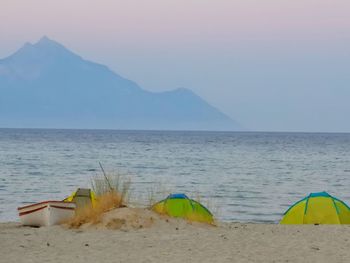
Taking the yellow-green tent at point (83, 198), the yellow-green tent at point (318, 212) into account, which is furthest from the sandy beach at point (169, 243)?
the yellow-green tent at point (83, 198)

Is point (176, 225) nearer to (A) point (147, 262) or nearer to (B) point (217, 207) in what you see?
(A) point (147, 262)

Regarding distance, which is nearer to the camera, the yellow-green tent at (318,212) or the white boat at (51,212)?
the white boat at (51,212)

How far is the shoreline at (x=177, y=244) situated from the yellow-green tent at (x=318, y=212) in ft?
5.16

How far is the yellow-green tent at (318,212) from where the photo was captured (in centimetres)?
1664

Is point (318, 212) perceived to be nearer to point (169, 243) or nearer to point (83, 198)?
point (83, 198)

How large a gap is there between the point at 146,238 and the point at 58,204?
288 centimetres

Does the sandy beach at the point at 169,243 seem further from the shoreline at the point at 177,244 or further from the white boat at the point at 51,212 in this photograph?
the white boat at the point at 51,212

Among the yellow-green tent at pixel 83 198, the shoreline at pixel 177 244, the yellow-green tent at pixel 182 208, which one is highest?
the yellow-green tent at pixel 83 198

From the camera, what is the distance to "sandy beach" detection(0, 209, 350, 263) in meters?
11.0

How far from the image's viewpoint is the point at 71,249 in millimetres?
11656

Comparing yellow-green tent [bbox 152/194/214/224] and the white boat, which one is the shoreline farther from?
yellow-green tent [bbox 152/194/214/224]

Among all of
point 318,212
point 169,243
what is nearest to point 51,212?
point 169,243

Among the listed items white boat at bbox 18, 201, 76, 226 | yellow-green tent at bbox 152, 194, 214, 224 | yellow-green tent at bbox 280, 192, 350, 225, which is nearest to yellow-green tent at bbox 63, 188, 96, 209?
white boat at bbox 18, 201, 76, 226

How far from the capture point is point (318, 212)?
16812 millimetres
